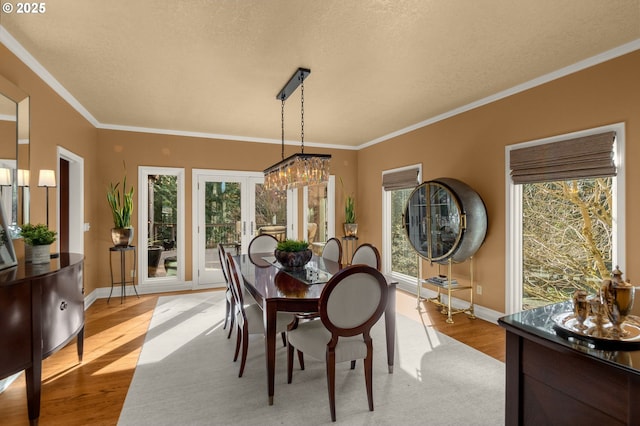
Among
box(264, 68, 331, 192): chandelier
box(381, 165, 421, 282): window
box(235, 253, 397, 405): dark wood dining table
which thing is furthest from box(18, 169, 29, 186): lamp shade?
box(381, 165, 421, 282): window

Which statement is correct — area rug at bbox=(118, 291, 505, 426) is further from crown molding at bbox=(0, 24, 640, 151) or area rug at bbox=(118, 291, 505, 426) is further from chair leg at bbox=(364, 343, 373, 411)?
crown molding at bbox=(0, 24, 640, 151)

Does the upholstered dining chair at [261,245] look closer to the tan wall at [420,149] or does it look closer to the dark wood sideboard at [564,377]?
the tan wall at [420,149]

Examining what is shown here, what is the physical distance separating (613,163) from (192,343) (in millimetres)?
4087

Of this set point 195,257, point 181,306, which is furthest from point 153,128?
point 181,306

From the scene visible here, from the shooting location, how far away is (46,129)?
127 inches

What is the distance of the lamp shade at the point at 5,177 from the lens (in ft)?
7.91

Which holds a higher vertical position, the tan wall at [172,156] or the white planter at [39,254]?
the tan wall at [172,156]

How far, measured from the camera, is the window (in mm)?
5318

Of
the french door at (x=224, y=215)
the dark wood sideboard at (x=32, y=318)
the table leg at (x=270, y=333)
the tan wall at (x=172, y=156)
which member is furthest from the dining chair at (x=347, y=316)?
the tan wall at (x=172, y=156)

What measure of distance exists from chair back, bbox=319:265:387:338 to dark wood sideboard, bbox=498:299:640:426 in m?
0.90

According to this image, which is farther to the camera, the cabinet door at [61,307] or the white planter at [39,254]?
the white planter at [39,254]

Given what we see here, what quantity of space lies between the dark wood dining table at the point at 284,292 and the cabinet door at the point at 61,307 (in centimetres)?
127

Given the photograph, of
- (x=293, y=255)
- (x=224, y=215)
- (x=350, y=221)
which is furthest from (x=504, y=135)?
(x=224, y=215)

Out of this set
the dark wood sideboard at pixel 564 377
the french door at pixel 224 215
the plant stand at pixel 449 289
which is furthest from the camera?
the french door at pixel 224 215
